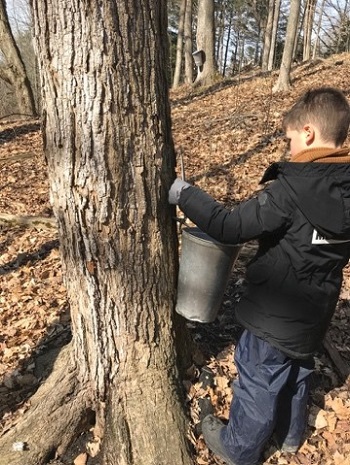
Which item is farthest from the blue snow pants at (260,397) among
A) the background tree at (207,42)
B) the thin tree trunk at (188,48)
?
the thin tree trunk at (188,48)

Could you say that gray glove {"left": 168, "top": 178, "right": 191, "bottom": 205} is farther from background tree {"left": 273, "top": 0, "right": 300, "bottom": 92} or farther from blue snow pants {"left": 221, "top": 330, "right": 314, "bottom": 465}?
background tree {"left": 273, "top": 0, "right": 300, "bottom": 92}

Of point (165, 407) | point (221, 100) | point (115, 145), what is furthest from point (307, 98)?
point (221, 100)

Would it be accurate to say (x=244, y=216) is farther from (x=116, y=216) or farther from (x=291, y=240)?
(x=116, y=216)

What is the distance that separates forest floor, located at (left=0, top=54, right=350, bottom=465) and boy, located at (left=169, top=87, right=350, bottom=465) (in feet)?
0.94

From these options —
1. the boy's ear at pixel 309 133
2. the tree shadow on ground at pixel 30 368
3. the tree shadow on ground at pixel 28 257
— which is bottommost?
the tree shadow on ground at pixel 30 368

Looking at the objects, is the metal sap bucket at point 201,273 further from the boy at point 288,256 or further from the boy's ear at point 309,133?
the boy's ear at point 309,133

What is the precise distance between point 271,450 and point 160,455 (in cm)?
74

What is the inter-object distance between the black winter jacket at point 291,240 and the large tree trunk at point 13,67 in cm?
1042

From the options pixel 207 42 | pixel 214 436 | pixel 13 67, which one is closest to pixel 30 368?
pixel 214 436

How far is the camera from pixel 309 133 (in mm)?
2072

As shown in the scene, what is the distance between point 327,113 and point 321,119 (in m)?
0.04

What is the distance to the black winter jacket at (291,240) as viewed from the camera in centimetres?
198

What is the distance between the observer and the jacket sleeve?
204 cm

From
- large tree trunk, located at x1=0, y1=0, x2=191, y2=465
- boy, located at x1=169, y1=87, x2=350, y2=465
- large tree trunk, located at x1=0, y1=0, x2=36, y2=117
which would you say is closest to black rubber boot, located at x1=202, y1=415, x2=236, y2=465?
boy, located at x1=169, y1=87, x2=350, y2=465
